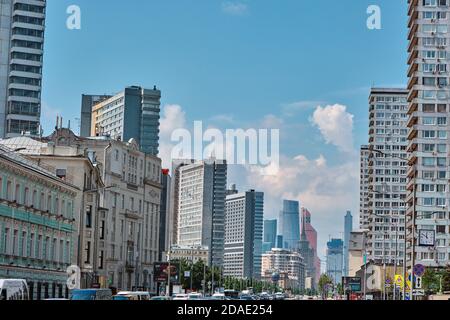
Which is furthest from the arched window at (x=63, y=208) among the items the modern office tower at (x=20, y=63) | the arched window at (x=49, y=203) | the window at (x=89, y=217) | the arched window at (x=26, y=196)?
the modern office tower at (x=20, y=63)

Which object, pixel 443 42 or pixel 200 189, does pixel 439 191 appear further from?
pixel 200 189

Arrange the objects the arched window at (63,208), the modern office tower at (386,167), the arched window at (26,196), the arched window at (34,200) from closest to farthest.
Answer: the arched window at (34,200), the arched window at (26,196), the arched window at (63,208), the modern office tower at (386,167)

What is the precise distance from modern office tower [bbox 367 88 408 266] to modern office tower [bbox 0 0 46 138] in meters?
65.6

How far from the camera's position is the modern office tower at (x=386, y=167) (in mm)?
186250

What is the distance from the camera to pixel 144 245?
11900 cm

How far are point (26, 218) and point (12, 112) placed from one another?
12985 centimetres

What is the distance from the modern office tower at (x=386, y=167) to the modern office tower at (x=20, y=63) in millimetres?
65626

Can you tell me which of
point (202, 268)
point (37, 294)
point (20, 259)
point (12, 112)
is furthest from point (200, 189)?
point (12, 112)

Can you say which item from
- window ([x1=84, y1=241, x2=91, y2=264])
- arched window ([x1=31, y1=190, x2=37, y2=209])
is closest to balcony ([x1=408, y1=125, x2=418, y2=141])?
window ([x1=84, y1=241, x2=91, y2=264])

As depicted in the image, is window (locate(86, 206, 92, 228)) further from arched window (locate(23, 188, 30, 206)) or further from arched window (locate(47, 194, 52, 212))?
arched window (locate(23, 188, 30, 206))

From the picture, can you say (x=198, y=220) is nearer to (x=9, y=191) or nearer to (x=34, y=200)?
(x=9, y=191)

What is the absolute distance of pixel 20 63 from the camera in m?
168

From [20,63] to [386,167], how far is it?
7418 cm

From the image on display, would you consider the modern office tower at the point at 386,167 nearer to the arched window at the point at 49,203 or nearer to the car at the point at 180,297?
the arched window at the point at 49,203
